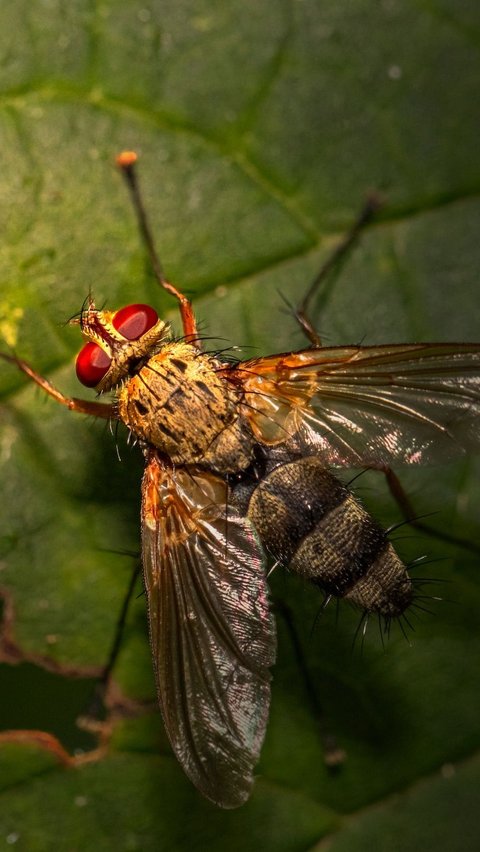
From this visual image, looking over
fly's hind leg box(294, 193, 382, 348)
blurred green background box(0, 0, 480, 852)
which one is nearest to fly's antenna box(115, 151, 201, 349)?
blurred green background box(0, 0, 480, 852)

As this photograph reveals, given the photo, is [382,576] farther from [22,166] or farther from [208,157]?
[22,166]

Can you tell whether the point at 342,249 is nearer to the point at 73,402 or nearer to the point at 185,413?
the point at 185,413

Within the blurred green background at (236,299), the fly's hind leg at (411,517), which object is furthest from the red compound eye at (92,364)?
the fly's hind leg at (411,517)

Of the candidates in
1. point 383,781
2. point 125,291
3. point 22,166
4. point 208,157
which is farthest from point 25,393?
point 383,781

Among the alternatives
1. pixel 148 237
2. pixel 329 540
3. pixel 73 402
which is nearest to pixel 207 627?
pixel 329 540

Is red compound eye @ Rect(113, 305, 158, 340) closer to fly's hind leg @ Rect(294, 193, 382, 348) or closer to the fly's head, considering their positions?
the fly's head

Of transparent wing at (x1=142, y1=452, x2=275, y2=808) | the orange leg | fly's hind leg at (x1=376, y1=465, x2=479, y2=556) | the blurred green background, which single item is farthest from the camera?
fly's hind leg at (x1=376, y1=465, x2=479, y2=556)

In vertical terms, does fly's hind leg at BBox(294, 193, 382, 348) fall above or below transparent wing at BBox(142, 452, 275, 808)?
above
